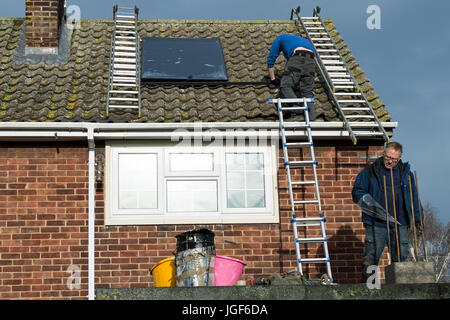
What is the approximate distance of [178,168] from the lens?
9.94 meters

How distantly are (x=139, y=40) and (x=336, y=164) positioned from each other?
4658 mm

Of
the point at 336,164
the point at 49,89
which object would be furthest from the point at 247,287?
the point at 49,89

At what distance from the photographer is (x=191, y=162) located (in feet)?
32.7

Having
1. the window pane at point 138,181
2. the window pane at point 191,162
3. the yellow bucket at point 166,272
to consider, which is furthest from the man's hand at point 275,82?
the yellow bucket at point 166,272

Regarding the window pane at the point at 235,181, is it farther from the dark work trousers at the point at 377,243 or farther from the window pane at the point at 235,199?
the dark work trousers at the point at 377,243

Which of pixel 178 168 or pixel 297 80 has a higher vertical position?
pixel 297 80

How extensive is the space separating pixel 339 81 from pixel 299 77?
3.25 feet

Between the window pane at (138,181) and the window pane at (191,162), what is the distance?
0.92ft

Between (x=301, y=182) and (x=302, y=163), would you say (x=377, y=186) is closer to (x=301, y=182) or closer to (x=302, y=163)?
(x=301, y=182)

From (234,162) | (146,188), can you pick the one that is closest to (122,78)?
(146,188)

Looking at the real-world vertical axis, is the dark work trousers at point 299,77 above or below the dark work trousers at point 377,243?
above

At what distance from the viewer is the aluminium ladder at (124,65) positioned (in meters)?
10.4

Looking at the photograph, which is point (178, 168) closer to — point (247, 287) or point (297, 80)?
point (297, 80)

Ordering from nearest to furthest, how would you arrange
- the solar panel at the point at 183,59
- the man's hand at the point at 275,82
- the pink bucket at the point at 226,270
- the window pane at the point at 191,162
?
the pink bucket at the point at 226,270 → the window pane at the point at 191,162 → the man's hand at the point at 275,82 → the solar panel at the point at 183,59
